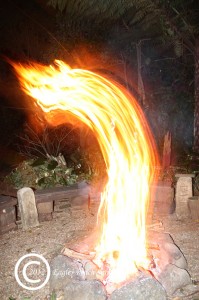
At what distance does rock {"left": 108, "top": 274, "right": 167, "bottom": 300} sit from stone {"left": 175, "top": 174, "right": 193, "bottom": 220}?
3.30m

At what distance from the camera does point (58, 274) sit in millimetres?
5219

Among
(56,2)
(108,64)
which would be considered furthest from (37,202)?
(108,64)

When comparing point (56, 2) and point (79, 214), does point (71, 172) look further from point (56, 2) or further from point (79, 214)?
point (56, 2)

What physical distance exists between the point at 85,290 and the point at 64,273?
2.10ft

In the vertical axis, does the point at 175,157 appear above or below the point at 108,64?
below

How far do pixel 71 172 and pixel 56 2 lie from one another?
497 cm

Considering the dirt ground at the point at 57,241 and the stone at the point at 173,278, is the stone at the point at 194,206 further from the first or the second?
the stone at the point at 173,278

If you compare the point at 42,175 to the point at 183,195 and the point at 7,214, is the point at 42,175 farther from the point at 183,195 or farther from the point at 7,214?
the point at 183,195

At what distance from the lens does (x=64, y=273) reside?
5184mm

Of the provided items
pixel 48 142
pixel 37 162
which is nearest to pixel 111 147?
pixel 37 162

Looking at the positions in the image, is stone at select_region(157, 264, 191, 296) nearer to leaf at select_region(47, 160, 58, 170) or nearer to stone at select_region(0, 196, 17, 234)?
stone at select_region(0, 196, 17, 234)

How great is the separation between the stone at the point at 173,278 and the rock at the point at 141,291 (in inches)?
12.7

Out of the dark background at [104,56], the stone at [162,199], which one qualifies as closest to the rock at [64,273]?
the stone at [162,199]

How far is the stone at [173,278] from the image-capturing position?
4.92m
